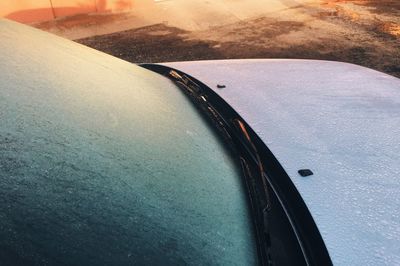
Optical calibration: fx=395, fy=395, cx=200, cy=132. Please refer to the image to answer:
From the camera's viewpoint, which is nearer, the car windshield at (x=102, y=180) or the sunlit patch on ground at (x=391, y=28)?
the car windshield at (x=102, y=180)

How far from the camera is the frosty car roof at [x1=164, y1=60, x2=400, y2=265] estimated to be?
121cm

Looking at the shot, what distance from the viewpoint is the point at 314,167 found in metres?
1.46

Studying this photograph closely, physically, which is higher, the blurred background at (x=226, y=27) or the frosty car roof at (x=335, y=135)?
the frosty car roof at (x=335, y=135)

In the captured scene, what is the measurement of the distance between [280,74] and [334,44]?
4168mm

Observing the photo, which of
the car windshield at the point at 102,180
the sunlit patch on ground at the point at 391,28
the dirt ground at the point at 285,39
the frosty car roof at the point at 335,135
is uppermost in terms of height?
the car windshield at the point at 102,180

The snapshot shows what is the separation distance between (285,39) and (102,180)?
5.72 meters

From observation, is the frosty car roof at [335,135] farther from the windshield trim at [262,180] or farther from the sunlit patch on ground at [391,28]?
the sunlit patch on ground at [391,28]

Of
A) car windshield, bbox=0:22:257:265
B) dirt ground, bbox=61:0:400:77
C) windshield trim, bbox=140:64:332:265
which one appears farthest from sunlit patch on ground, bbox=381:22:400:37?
car windshield, bbox=0:22:257:265

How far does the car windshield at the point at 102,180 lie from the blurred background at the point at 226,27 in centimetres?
428

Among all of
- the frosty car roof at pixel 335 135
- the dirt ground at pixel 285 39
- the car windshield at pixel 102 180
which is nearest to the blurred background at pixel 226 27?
the dirt ground at pixel 285 39

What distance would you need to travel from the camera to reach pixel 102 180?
1.12m

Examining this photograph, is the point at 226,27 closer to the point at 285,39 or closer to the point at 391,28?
the point at 285,39

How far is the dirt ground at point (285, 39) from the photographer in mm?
5707

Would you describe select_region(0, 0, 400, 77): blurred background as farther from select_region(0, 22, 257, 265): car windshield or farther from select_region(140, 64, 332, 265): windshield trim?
select_region(0, 22, 257, 265): car windshield
